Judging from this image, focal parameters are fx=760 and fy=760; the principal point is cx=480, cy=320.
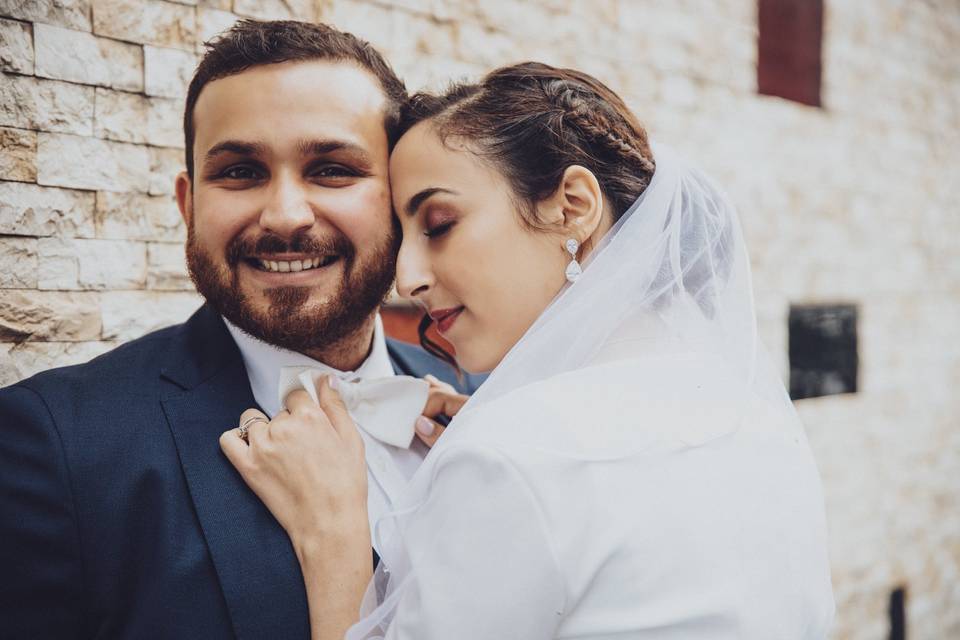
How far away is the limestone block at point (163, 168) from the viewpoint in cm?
242

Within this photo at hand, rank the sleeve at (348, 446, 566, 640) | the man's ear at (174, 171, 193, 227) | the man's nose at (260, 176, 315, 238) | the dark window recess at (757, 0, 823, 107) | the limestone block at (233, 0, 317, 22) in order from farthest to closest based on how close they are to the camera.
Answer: the dark window recess at (757, 0, 823, 107) → the limestone block at (233, 0, 317, 22) → the man's ear at (174, 171, 193, 227) → the man's nose at (260, 176, 315, 238) → the sleeve at (348, 446, 566, 640)

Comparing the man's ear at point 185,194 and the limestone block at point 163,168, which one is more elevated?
the limestone block at point 163,168

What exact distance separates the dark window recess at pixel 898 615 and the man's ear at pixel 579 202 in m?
4.47

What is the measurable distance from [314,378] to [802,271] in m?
3.53

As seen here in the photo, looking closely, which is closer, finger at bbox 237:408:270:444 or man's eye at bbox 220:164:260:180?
finger at bbox 237:408:270:444

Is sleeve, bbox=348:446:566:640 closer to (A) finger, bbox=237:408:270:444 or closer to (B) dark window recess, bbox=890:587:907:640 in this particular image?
(A) finger, bbox=237:408:270:444

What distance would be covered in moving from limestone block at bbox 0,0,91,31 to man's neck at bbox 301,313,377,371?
1.23 m

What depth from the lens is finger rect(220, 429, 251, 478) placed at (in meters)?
1.59

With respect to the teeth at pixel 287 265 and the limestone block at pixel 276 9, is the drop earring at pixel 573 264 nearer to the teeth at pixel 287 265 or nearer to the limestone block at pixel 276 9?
the teeth at pixel 287 265

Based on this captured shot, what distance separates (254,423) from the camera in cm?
168

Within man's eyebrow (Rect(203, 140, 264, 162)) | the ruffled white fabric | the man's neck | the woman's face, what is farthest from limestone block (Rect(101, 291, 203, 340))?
the ruffled white fabric

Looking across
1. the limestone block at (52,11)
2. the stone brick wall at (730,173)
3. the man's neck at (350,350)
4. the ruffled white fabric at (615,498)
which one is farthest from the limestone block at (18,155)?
the ruffled white fabric at (615,498)

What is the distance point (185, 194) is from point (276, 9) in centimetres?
90

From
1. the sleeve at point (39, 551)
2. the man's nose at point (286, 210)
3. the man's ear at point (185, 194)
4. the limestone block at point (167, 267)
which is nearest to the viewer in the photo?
the sleeve at point (39, 551)
